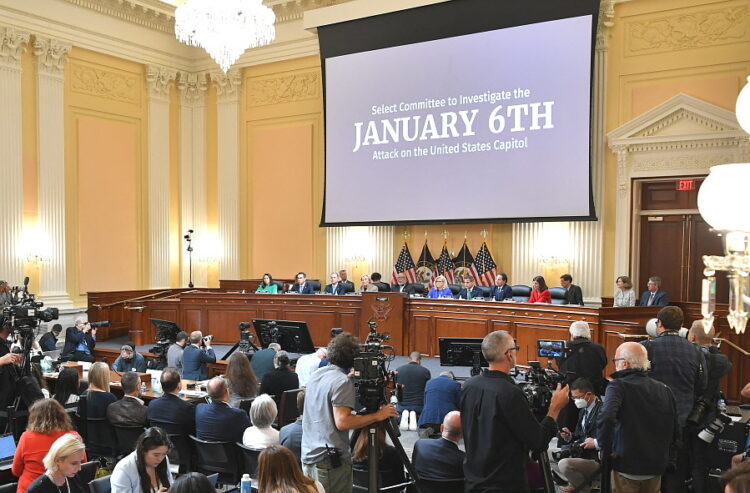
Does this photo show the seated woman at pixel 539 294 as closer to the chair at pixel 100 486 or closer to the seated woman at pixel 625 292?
the seated woman at pixel 625 292

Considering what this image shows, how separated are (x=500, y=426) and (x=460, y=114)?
1050 centimetres

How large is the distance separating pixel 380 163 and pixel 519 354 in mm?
5426

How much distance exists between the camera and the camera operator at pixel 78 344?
33.4 feet

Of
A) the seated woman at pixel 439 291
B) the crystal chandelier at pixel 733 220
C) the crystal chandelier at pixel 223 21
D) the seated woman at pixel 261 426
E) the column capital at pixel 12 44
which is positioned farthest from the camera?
the column capital at pixel 12 44

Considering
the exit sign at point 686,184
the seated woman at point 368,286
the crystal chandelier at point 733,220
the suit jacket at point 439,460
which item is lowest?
the suit jacket at point 439,460

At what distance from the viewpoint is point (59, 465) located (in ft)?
12.1

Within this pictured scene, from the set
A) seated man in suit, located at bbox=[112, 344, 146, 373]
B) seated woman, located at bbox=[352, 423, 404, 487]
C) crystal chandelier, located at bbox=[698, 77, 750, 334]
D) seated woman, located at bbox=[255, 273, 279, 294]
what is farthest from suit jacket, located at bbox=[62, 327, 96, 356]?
crystal chandelier, located at bbox=[698, 77, 750, 334]

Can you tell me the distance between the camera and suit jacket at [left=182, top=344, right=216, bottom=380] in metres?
8.20

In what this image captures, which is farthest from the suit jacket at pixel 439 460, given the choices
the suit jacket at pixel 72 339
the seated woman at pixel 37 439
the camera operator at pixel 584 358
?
the suit jacket at pixel 72 339

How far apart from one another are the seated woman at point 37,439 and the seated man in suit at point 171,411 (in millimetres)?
1106

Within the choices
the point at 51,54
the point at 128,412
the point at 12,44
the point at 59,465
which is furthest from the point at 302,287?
the point at 59,465

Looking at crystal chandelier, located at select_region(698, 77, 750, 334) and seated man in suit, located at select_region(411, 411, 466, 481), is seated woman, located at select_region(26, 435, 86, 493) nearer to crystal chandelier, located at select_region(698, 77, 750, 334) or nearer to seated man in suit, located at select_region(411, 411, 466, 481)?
seated man in suit, located at select_region(411, 411, 466, 481)

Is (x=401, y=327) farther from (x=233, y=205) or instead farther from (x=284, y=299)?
(x=233, y=205)

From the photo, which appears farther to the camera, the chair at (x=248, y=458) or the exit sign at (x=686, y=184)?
the exit sign at (x=686, y=184)
